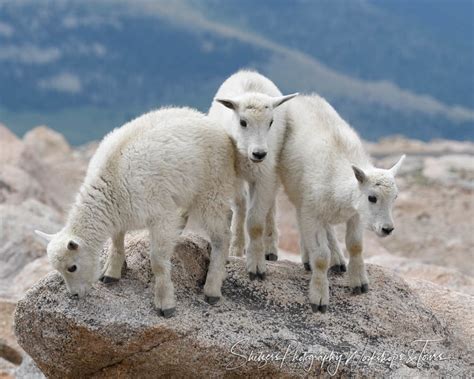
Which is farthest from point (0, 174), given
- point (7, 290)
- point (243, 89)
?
point (243, 89)

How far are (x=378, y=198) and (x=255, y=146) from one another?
5.07ft

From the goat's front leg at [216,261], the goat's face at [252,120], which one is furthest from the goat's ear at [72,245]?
the goat's face at [252,120]

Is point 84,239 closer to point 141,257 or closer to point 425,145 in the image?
point 141,257

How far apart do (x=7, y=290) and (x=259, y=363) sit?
6.48 metres

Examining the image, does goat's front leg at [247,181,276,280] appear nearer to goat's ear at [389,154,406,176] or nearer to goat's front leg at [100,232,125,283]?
Answer: goat's ear at [389,154,406,176]

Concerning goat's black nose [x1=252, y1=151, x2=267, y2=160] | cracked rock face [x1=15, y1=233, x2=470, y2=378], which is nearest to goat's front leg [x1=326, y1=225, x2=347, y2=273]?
cracked rock face [x1=15, y1=233, x2=470, y2=378]

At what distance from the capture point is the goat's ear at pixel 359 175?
942cm

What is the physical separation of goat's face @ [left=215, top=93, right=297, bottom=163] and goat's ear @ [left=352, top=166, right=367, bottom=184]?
3.53 feet

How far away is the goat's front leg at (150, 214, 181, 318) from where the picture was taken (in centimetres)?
945

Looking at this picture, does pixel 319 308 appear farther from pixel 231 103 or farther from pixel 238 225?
pixel 231 103

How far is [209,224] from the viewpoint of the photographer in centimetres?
1002

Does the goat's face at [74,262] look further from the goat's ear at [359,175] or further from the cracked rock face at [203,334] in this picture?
the goat's ear at [359,175]

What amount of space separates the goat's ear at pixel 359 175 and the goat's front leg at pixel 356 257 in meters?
1.01

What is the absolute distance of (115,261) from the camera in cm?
988
